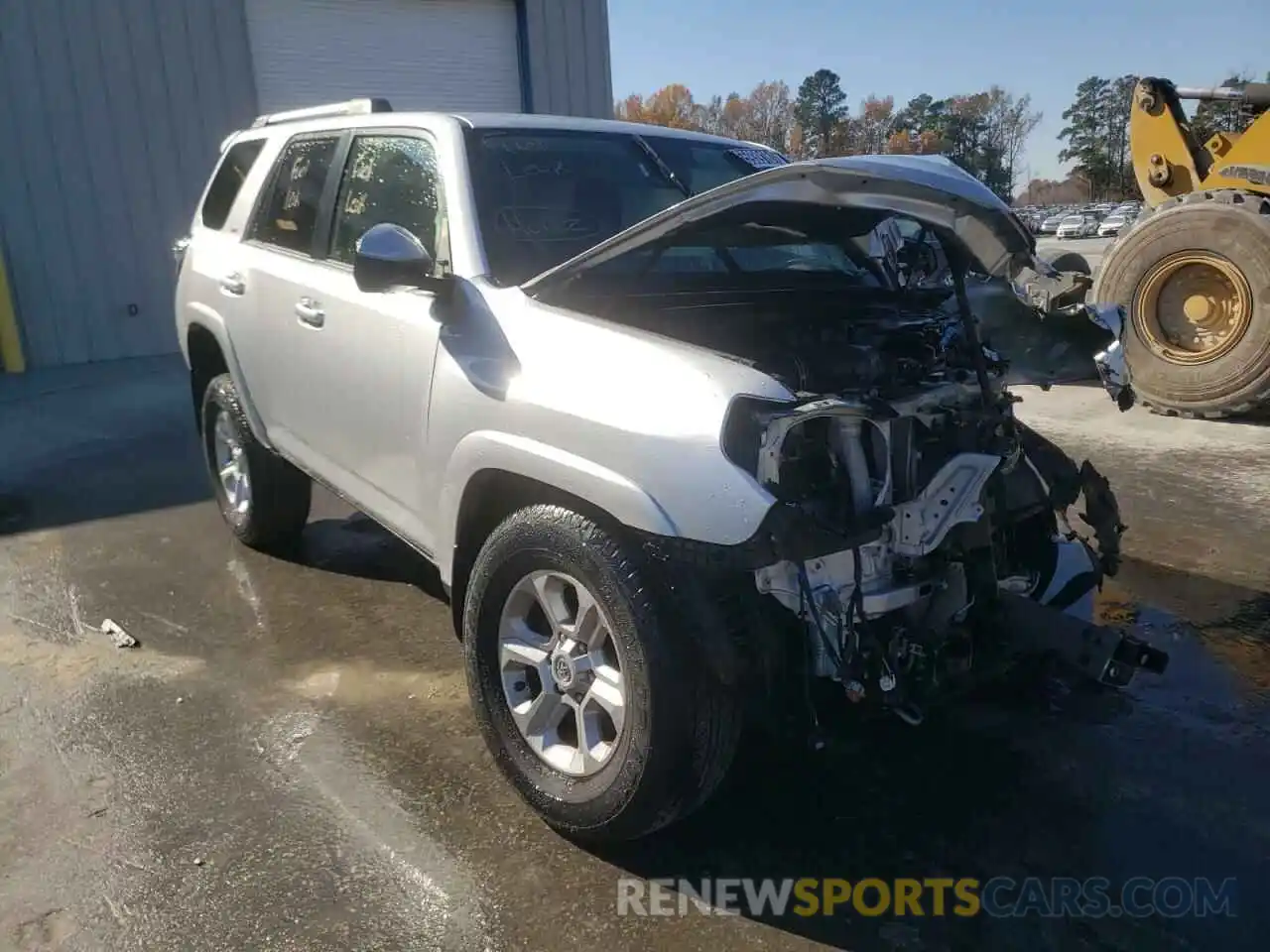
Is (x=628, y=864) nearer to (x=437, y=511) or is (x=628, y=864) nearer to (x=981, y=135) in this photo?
(x=437, y=511)

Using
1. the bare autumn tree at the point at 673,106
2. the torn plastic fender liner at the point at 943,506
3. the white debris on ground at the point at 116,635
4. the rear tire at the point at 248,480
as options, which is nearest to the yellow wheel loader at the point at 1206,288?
the torn plastic fender liner at the point at 943,506

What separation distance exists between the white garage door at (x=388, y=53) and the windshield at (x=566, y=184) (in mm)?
9708

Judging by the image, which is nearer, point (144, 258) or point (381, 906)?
point (381, 906)

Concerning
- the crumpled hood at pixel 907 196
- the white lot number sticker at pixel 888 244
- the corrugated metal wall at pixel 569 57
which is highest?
the corrugated metal wall at pixel 569 57

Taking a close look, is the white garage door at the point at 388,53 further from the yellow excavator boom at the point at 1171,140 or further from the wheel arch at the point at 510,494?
the wheel arch at the point at 510,494

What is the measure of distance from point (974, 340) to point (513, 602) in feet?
5.24

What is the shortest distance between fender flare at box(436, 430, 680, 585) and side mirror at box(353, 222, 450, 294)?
49 cm

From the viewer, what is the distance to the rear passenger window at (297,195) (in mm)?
4137

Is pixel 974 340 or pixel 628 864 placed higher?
pixel 974 340

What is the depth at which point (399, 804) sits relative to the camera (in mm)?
2984

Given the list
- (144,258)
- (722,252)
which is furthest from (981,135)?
(722,252)

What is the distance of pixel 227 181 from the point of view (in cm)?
507

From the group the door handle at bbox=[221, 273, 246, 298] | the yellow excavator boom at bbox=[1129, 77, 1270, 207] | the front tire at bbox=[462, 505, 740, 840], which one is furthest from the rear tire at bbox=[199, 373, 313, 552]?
the yellow excavator boom at bbox=[1129, 77, 1270, 207]

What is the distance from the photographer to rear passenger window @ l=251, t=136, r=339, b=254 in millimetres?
4137
